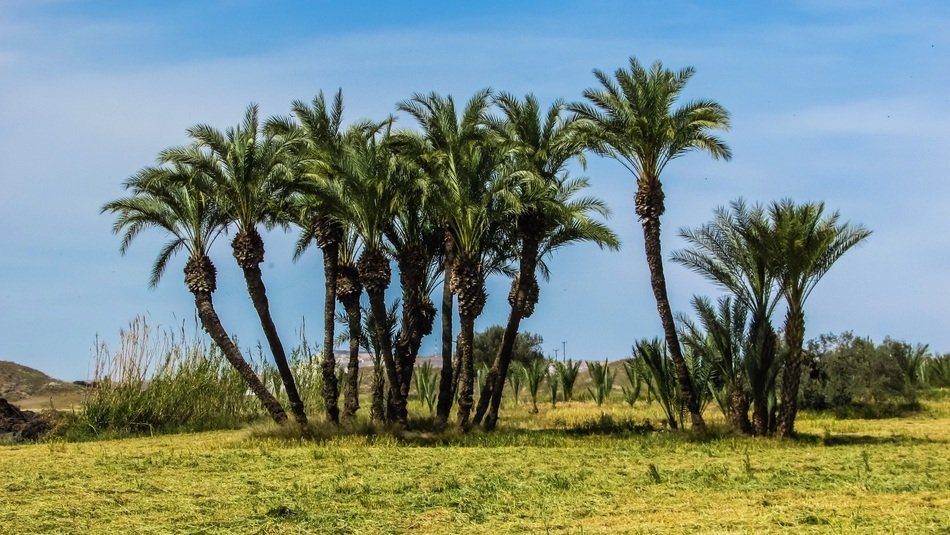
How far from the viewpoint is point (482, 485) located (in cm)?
1523

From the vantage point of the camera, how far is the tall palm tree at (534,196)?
2622 centimetres

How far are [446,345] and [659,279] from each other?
5313 millimetres

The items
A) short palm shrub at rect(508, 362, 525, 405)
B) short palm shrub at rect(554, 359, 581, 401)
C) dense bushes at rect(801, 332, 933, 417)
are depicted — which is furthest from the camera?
short palm shrub at rect(508, 362, 525, 405)

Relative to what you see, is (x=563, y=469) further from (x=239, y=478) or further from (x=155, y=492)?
(x=155, y=492)

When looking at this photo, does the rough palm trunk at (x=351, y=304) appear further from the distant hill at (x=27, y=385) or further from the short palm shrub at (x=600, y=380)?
the distant hill at (x=27, y=385)

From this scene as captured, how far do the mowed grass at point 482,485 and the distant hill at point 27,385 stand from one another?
39978 millimetres

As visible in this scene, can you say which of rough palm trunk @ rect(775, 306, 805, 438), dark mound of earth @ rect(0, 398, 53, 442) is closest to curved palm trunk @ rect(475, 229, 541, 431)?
rough palm trunk @ rect(775, 306, 805, 438)

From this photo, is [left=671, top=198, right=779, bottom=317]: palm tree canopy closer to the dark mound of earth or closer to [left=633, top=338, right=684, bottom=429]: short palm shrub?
[left=633, top=338, right=684, bottom=429]: short palm shrub

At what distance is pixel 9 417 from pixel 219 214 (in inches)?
364

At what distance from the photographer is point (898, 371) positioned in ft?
123

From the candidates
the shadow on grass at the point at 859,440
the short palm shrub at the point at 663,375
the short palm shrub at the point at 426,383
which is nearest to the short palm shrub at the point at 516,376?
the short palm shrub at the point at 426,383

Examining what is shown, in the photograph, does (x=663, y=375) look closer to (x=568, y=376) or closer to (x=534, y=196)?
(x=534, y=196)

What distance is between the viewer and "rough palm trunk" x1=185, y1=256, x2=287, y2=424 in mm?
26172

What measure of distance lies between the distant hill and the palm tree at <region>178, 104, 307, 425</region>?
38.0m
